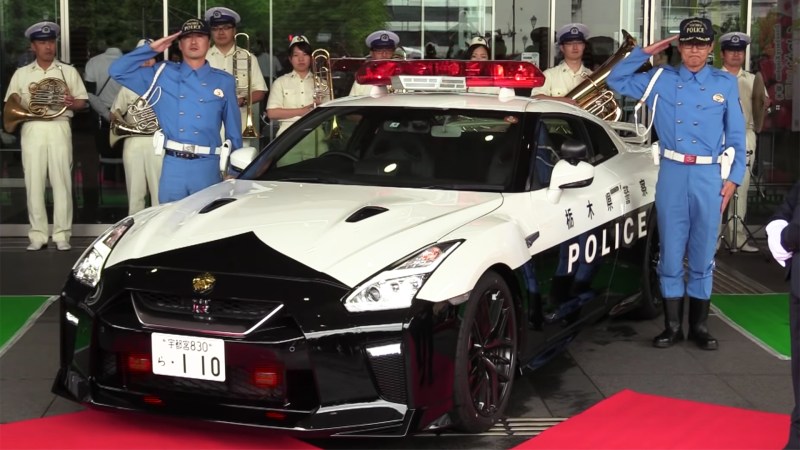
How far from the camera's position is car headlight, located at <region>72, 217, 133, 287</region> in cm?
493

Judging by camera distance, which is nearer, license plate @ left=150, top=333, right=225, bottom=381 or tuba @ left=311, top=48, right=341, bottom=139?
license plate @ left=150, top=333, right=225, bottom=381

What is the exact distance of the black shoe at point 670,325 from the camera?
6.77m

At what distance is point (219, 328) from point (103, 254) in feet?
2.69

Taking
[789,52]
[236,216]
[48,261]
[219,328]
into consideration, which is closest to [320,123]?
[236,216]

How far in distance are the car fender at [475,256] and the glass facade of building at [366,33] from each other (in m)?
6.21

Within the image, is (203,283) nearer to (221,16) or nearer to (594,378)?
(594,378)

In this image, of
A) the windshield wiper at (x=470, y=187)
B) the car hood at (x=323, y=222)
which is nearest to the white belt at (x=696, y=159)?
the windshield wiper at (x=470, y=187)

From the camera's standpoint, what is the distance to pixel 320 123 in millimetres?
6305

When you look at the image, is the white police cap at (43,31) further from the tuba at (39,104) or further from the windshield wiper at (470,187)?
the windshield wiper at (470,187)

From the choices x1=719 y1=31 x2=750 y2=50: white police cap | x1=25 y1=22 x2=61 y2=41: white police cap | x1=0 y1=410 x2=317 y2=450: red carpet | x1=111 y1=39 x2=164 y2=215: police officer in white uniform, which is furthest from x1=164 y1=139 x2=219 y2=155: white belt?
x1=719 y1=31 x2=750 y2=50: white police cap

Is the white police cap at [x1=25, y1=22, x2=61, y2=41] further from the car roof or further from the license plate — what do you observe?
the license plate

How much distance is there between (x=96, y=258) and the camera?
5.04 m

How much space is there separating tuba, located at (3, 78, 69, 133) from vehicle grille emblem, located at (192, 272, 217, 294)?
6163 mm

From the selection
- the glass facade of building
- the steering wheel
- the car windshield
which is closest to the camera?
the car windshield
